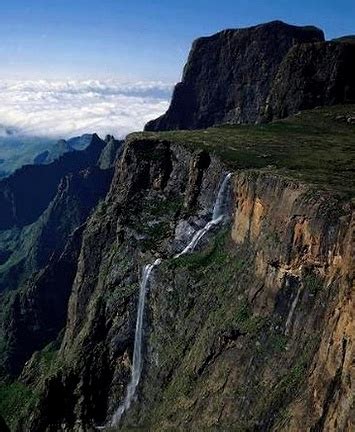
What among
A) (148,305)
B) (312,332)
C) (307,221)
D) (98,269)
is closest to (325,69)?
(98,269)

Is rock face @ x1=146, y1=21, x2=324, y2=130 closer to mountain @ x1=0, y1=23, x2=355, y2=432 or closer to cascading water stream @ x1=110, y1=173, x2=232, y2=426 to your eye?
mountain @ x1=0, y1=23, x2=355, y2=432

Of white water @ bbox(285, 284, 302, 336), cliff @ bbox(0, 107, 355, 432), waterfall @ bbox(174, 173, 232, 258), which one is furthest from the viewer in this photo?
waterfall @ bbox(174, 173, 232, 258)

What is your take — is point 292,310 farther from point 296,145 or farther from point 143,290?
point 296,145

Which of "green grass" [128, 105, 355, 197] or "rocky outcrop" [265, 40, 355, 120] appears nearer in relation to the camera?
"green grass" [128, 105, 355, 197]

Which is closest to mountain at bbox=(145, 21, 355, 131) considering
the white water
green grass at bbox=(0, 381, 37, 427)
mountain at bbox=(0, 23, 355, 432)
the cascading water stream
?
mountain at bbox=(0, 23, 355, 432)

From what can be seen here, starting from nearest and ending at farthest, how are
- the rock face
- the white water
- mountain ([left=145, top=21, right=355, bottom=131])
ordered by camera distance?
the white water < mountain ([left=145, top=21, right=355, bottom=131]) < the rock face

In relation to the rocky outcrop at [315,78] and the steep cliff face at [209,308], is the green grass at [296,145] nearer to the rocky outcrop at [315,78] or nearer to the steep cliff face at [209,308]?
the steep cliff face at [209,308]

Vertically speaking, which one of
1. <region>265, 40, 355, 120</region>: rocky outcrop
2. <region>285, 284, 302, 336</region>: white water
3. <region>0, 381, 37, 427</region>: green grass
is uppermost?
<region>265, 40, 355, 120</region>: rocky outcrop
